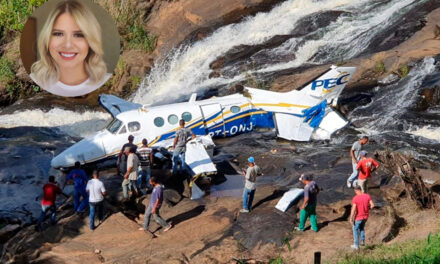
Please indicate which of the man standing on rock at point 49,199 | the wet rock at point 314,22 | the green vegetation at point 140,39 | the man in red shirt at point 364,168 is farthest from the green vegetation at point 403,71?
the man standing on rock at point 49,199

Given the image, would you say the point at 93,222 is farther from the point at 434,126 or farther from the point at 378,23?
the point at 378,23

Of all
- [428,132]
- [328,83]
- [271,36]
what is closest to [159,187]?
[328,83]

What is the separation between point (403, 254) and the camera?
480 inches

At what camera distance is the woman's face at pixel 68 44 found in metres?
26.2

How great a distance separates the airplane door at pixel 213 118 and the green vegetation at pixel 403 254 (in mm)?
9479

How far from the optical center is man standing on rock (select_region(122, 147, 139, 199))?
16312 mm

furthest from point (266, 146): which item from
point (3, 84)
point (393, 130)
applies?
point (3, 84)

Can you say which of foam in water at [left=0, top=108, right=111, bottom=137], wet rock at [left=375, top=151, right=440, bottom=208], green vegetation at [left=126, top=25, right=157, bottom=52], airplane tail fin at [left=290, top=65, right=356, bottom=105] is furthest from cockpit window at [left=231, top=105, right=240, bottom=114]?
green vegetation at [left=126, top=25, right=157, bottom=52]

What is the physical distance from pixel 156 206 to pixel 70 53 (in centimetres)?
1400

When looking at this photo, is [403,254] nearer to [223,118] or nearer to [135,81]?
[223,118]

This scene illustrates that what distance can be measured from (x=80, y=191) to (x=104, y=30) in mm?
15523

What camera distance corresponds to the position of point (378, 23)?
99.5 ft

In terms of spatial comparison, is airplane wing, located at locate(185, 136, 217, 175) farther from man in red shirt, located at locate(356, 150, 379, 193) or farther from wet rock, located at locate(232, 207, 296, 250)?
man in red shirt, located at locate(356, 150, 379, 193)

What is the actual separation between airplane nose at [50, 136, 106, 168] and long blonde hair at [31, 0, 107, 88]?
870 centimetres
